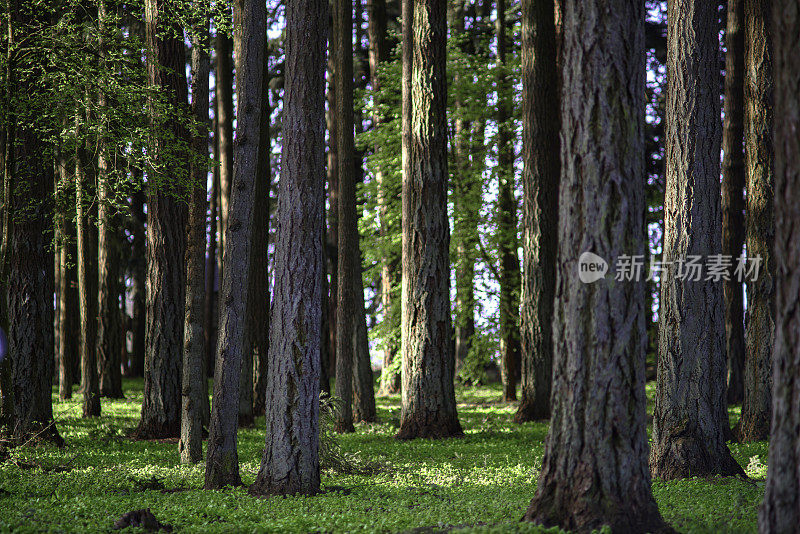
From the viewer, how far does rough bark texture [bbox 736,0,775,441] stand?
10.9m

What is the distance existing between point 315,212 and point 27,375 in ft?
19.7

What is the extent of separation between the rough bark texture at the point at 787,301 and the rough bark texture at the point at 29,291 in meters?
9.76

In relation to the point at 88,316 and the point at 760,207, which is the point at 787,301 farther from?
the point at 88,316

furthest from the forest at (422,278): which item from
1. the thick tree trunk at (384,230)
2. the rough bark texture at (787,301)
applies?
the thick tree trunk at (384,230)

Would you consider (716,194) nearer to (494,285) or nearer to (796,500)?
(796,500)

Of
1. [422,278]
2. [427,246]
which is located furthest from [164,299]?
[427,246]

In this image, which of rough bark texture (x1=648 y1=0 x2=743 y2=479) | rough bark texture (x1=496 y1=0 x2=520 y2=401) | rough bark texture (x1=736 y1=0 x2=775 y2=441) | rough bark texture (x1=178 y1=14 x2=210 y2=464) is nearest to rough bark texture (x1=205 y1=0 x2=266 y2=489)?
rough bark texture (x1=178 y1=14 x2=210 y2=464)

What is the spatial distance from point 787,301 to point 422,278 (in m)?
8.41

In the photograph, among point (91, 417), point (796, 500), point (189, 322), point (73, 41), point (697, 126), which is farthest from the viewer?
point (91, 417)

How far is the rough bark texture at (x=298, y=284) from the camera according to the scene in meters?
7.29

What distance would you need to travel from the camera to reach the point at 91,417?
14211 millimetres

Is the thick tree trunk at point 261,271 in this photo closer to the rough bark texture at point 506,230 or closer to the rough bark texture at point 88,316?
the rough bark texture at point 88,316

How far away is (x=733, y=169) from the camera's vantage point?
14594 millimetres

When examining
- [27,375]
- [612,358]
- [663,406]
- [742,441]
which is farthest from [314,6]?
[742,441]
